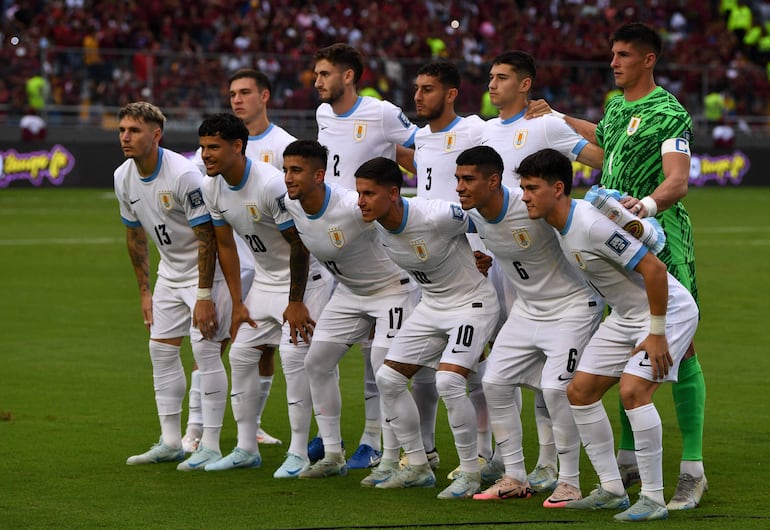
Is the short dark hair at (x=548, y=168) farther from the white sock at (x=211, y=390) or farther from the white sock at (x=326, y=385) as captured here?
the white sock at (x=211, y=390)

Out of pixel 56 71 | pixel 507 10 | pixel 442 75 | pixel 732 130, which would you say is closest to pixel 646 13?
pixel 507 10

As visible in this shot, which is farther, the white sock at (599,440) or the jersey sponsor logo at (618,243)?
the white sock at (599,440)

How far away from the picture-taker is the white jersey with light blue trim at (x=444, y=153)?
26.8 ft

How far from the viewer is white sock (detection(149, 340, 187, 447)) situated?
8312 millimetres

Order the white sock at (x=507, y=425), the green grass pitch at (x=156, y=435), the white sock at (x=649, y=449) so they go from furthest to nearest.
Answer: the white sock at (x=507, y=425)
the green grass pitch at (x=156, y=435)
the white sock at (x=649, y=449)

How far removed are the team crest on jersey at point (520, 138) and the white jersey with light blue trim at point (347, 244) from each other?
1.00 m

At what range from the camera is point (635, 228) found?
6406 mm

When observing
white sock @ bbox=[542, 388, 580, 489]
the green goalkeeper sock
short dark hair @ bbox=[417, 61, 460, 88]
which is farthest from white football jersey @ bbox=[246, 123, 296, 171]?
the green goalkeeper sock

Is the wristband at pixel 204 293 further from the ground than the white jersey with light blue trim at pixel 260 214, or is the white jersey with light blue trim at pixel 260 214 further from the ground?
the white jersey with light blue trim at pixel 260 214

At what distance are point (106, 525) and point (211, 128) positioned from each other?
8.10 feet

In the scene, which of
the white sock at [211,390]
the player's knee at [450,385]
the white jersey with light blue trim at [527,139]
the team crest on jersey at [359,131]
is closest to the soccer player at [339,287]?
the player's knee at [450,385]

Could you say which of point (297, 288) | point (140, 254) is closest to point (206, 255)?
point (297, 288)

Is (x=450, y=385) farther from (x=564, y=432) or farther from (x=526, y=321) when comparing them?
(x=564, y=432)

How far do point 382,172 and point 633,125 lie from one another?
4.61ft
